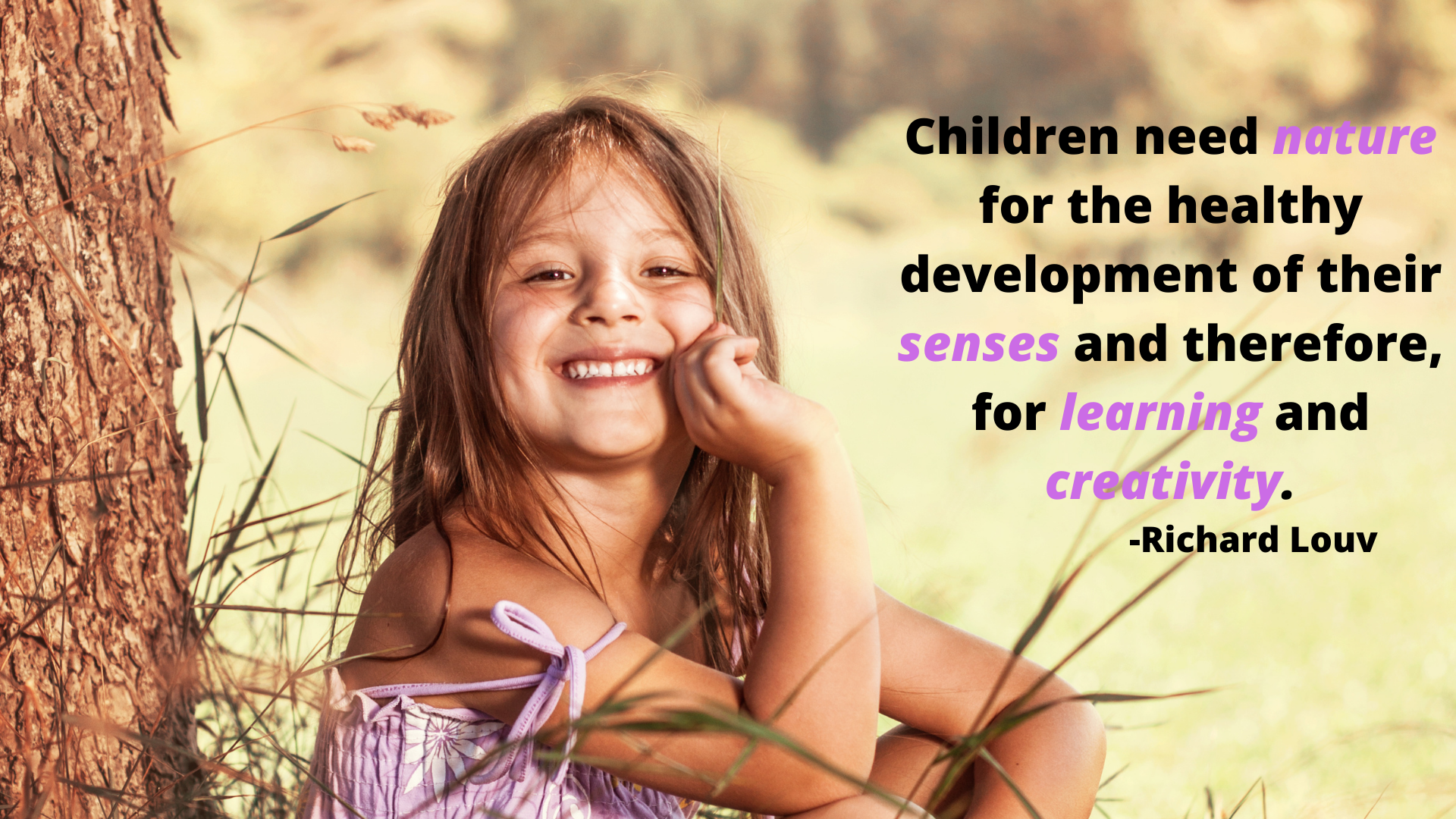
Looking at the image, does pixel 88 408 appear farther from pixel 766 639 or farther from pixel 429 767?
pixel 766 639

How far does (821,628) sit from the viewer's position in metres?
0.91

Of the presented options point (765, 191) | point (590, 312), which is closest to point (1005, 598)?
point (765, 191)

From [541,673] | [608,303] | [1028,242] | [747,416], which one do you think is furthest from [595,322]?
[1028,242]

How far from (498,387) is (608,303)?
136mm

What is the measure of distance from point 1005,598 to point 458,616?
321 cm

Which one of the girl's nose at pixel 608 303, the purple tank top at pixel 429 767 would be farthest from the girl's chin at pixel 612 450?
the purple tank top at pixel 429 767

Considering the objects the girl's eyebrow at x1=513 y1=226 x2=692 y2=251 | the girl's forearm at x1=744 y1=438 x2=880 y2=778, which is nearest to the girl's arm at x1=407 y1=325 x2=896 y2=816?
the girl's forearm at x1=744 y1=438 x2=880 y2=778

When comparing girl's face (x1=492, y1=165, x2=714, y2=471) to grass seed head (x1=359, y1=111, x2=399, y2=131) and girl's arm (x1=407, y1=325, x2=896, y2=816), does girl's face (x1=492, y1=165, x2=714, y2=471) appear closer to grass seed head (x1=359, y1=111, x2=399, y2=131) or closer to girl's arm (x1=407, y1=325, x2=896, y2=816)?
girl's arm (x1=407, y1=325, x2=896, y2=816)

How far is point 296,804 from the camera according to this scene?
0.88m

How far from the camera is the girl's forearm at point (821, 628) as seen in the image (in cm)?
91

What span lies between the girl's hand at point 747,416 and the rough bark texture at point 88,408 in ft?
1.70

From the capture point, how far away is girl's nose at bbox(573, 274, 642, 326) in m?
1.03

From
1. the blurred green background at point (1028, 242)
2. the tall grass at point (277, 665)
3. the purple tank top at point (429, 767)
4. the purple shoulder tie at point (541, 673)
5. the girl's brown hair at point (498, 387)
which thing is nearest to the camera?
the tall grass at point (277, 665)

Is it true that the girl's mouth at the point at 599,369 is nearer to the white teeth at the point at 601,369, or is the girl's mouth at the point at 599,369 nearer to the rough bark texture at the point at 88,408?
the white teeth at the point at 601,369
